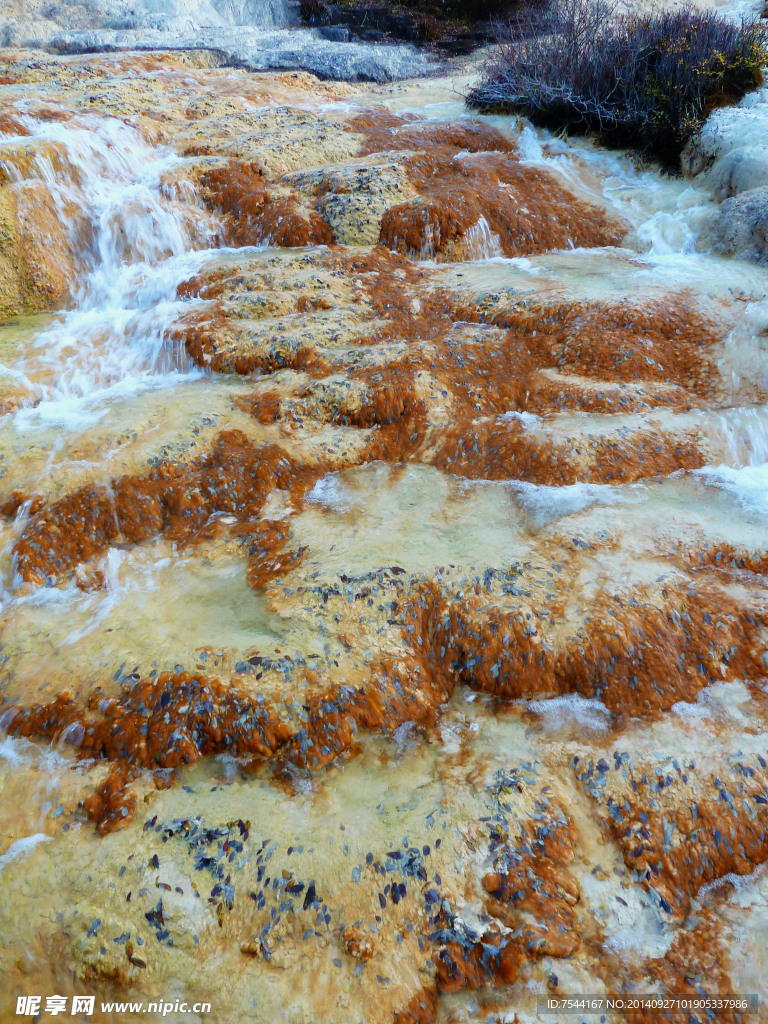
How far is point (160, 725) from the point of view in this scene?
18.7 ft

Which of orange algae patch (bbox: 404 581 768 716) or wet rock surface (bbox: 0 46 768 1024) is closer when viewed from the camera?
wet rock surface (bbox: 0 46 768 1024)

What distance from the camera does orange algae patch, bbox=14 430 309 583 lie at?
25.6ft

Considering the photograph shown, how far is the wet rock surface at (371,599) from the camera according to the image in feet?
14.9

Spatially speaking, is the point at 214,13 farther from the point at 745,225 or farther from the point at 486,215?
the point at 745,225

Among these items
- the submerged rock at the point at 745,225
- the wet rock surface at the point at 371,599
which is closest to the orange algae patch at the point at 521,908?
the wet rock surface at the point at 371,599

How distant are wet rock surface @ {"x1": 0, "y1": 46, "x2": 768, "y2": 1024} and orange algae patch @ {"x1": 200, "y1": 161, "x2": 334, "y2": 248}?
12 cm

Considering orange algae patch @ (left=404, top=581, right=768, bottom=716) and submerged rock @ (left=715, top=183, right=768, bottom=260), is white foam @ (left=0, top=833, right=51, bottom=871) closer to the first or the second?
orange algae patch @ (left=404, top=581, right=768, bottom=716)

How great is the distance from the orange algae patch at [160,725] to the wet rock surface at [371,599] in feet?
0.09

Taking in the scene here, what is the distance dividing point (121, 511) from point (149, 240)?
26.7 ft

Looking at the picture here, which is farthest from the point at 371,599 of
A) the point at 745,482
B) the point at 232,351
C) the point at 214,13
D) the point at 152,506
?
the point at 214,13

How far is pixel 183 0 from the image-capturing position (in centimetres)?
2702

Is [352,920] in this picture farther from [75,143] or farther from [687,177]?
[687,177]

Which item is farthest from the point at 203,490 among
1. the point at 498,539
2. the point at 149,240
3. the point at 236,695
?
the point at 149,240

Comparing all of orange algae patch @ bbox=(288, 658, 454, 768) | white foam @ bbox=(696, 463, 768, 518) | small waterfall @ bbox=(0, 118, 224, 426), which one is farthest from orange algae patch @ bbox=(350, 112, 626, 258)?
orange algae patch @ bbox=(288, 658, 454, 768)
